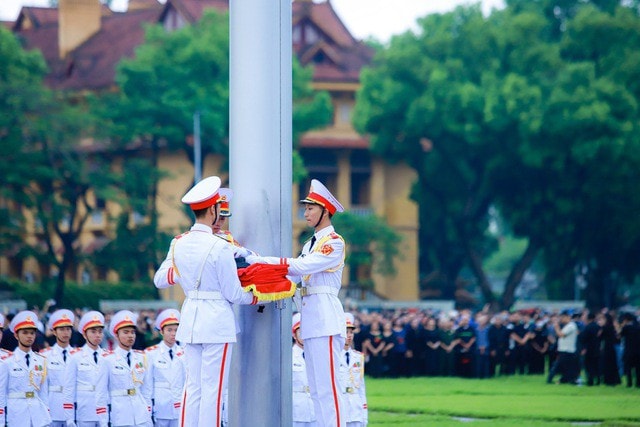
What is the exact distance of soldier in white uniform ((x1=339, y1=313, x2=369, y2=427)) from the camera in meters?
14.2

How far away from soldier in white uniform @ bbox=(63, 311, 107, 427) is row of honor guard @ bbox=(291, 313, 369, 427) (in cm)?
216

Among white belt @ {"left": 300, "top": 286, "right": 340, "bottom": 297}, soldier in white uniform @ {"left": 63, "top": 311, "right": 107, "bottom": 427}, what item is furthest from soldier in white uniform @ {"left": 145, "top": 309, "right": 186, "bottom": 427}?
white belt @ {"left": 300, "top": 286, "right": 340, "bottom": 297}

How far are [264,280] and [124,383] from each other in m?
5.05

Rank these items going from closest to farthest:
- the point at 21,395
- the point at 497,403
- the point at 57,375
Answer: the point at 21,395 < the point at 57,375 < the point at 497,403

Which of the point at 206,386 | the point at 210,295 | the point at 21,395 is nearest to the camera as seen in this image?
the point at 206,386

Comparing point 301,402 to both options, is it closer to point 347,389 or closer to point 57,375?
point 347,389

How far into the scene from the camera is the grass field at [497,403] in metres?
22.2

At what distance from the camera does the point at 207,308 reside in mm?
10094

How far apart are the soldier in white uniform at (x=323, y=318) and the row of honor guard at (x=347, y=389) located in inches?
120

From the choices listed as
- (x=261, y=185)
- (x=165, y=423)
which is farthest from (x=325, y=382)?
(x=165, y=423)

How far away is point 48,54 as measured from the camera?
7238cm

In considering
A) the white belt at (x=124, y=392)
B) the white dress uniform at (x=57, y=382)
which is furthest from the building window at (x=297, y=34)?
the white belt at (x=124, y=392)

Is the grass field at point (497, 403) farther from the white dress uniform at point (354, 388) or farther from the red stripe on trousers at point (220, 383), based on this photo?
the red stripe on trousers at point (220, 383)

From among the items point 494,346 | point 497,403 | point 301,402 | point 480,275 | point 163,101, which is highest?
point 163,101
